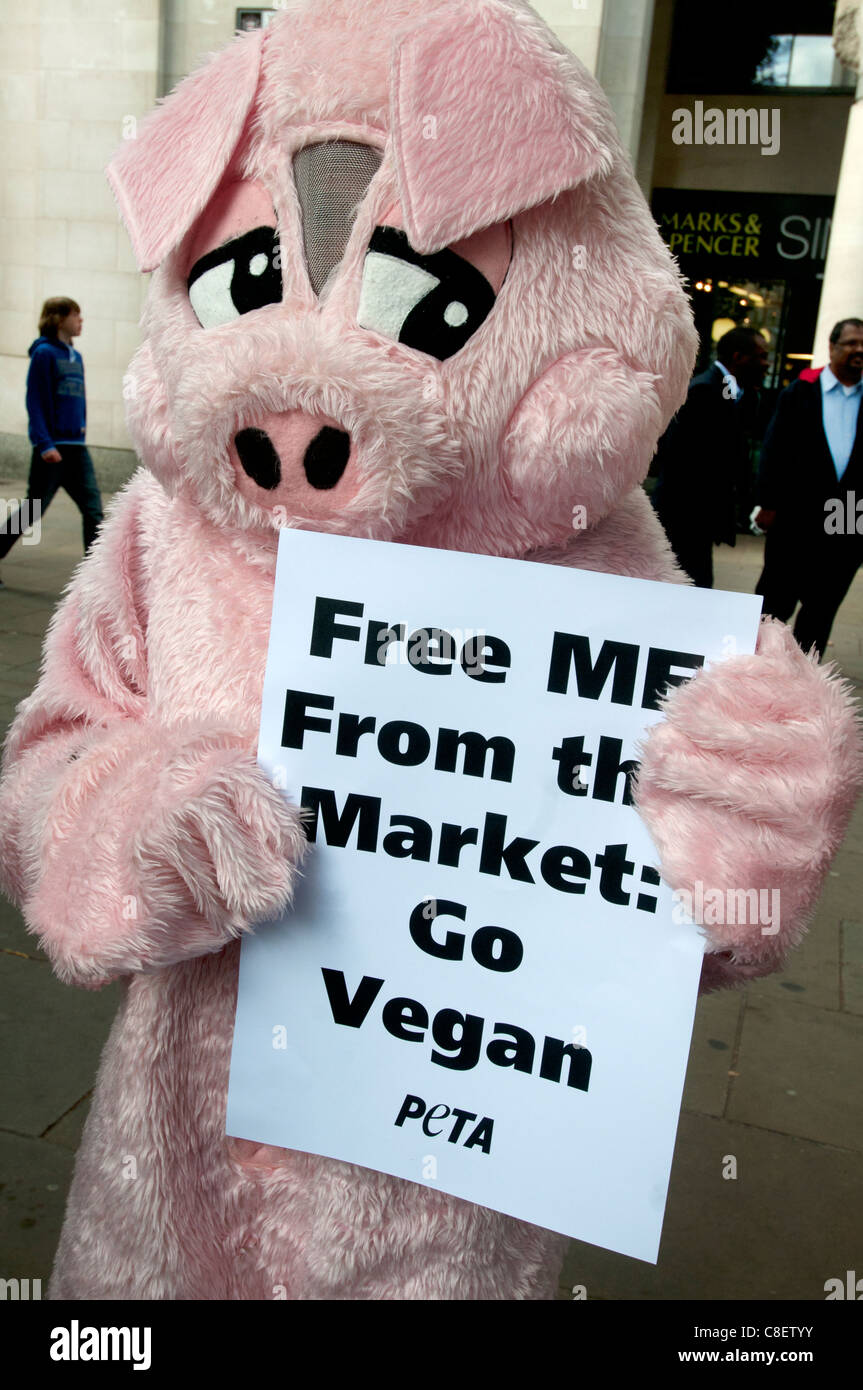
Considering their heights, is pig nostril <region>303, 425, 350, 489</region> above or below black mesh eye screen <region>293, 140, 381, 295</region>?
below

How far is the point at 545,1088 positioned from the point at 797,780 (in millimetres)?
395

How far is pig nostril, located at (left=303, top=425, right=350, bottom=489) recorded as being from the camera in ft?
3.47

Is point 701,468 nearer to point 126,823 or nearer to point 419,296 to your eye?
point 419,296

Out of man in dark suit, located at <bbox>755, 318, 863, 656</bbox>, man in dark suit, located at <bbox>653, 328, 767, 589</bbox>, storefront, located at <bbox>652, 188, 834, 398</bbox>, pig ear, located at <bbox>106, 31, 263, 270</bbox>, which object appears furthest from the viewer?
storefront, located at <bbox>652, 188, 834, 398</bbox>

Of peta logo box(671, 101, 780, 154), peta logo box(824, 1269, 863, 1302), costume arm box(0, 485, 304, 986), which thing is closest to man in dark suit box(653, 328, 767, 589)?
peta logo box(824, 1269, 863, 1302)

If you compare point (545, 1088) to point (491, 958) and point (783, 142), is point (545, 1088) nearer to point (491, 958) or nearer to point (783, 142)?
point (491, 958)

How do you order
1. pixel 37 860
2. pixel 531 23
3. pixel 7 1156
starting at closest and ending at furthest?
pixel 531 23, pixel 37 860, pixel 7 1156

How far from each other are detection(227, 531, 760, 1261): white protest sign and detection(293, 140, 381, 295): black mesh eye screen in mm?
264

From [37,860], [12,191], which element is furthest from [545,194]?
[12,191]

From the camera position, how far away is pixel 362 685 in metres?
1.15
